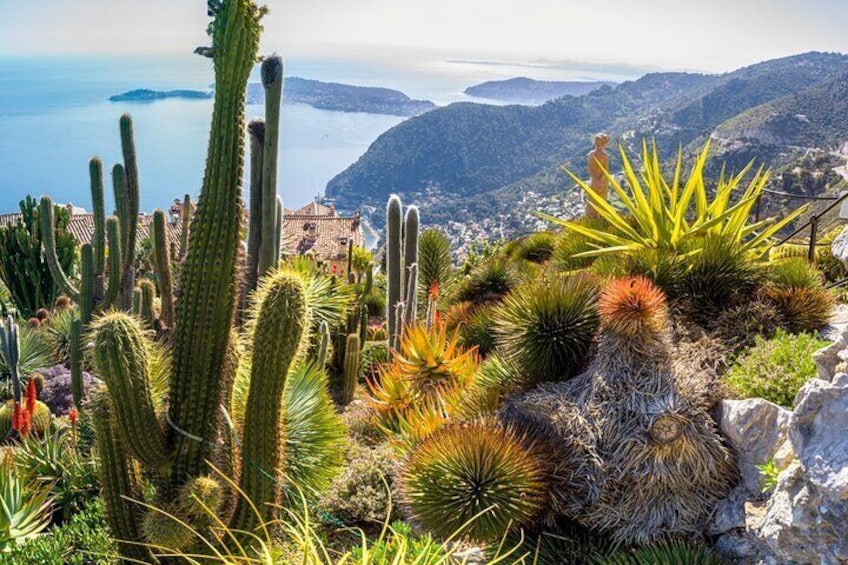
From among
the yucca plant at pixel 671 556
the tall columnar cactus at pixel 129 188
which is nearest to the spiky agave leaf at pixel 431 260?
the tall columnar cactus at pixel 129 188

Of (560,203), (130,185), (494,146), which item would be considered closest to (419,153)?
(494,146)

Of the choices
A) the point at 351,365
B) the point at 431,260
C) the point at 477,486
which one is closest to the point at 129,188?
the point at 351,365

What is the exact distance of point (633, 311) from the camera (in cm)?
429

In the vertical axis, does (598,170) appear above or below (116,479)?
above

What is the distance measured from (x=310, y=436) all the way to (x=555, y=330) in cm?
218

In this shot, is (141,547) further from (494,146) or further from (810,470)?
(494,146)

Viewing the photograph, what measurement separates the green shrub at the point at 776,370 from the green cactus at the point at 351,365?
4801 millimetres

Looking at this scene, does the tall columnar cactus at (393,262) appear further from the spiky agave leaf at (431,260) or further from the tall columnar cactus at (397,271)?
the spiky agave leaf at (431,260)

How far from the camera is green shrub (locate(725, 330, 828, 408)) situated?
419 cm

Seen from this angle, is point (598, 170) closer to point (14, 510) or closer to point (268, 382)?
point (268, 382)

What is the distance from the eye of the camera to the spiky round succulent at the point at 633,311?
4297 mm

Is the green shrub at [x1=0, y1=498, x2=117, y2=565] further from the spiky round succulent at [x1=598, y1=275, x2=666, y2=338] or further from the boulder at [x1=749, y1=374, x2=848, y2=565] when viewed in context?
the boulder at [x1=749, y1=374, x2=848, y2=565]

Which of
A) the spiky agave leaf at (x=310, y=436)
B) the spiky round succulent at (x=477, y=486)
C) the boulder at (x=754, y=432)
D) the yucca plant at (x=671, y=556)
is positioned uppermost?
the boulder at (x=754, y=432)

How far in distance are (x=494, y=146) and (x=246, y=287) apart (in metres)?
100
